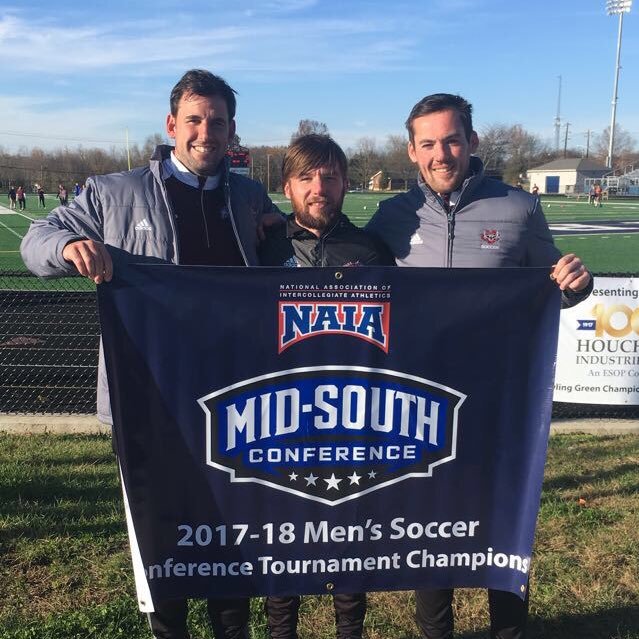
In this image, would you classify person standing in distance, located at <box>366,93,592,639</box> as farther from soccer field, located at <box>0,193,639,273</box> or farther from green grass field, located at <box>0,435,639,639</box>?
soccer field, located at <box>0,193,639,273</box>

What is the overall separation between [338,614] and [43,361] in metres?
5.64

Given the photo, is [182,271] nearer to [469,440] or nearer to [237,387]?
[237,387]

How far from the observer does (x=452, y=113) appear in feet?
9.45

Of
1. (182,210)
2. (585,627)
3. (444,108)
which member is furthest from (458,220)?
(585,627)

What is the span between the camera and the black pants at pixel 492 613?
297 centimetres

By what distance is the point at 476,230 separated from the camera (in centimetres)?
293

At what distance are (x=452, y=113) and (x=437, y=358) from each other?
1.10 meters

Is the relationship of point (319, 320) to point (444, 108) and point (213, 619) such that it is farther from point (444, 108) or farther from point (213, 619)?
point (213, 619)

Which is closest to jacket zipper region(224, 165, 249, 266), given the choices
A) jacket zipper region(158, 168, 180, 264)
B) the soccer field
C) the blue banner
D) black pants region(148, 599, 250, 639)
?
jacket zipper region(158, 168, 180, 264)

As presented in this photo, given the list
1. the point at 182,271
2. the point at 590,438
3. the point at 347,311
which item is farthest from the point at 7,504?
the point at 590,438

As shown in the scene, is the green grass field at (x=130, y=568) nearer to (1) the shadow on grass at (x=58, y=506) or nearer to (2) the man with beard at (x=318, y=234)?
(1) the shadow on grass at (x=58, y=506)

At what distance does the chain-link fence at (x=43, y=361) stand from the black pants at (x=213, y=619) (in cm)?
411

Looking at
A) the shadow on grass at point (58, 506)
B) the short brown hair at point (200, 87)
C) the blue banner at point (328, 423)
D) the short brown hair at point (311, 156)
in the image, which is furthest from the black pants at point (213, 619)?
the short brown hair at point (200, 87)

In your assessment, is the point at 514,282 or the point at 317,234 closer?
the point at 514,282
